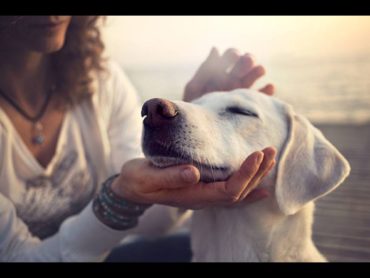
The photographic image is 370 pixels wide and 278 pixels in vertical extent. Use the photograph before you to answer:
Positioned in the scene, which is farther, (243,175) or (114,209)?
(114,209)

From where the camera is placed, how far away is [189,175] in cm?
126

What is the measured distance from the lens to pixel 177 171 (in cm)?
129

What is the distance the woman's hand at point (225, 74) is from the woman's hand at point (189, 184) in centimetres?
51

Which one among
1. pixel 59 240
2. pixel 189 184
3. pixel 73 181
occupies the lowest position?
pixel 59 240

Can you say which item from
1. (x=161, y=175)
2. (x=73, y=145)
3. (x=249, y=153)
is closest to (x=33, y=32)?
(x=73, y=145)

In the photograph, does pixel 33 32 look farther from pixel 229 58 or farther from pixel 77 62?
pixel 229 58

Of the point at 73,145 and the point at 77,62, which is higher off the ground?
the point at 77,62

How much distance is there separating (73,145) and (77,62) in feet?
1.13

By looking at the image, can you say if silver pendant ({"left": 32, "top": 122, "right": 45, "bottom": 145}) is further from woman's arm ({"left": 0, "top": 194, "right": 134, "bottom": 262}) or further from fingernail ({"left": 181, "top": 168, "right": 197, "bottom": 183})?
fingernail ({"left": 181, "top": 168, "right": 197, "bottom": 183})

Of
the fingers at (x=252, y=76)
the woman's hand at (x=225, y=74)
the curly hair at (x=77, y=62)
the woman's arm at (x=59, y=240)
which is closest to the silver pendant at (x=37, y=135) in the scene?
the curly hair at (x=77, y=62)

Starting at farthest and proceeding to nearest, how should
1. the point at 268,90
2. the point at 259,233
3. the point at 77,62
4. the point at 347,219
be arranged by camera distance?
the point at 347,219
the point at 77,62
the point at 268,90
the point at 259,233

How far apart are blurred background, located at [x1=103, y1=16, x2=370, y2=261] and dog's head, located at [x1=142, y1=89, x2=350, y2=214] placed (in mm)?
260

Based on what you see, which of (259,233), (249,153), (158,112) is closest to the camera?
(158,112)
